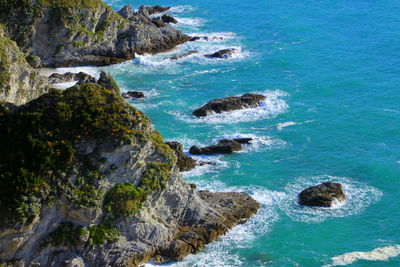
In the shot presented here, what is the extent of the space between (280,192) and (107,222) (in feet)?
59.5

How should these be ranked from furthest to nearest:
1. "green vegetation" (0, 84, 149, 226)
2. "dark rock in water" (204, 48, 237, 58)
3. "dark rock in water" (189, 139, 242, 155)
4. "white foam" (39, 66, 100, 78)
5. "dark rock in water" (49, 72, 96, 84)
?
"dark rock in water" (204, 48, 237, 58)
"white foam" (39, 66, 100, 78)
"dark rock in water" (49, 72, 96, 84)
"dark rock in water" (189, 139, 242, 155)
"green vegetation" (0, 84, 149, 226)

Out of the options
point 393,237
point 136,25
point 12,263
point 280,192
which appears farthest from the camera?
point 136,25

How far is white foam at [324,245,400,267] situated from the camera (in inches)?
1873

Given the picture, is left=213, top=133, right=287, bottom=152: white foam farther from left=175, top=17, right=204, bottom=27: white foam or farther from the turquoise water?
left=175, top=17, right=204, bottom=27: white foam

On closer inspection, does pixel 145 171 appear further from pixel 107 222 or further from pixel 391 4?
pixel 391 4

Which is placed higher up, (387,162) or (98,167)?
(98,167)

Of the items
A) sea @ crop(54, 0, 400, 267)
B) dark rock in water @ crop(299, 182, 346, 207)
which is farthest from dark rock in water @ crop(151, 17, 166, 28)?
dark rock in water @ crop(299, 182, 346, 207)

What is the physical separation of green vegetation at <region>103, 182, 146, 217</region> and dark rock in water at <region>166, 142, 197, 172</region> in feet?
49.5

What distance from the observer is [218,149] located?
209 feet

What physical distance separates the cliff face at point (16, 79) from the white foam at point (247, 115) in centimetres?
1720

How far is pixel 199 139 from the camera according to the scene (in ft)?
A: 220

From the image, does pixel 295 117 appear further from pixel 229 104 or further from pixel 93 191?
pixel 93 191

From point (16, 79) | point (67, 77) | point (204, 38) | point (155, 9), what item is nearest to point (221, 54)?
point (204, 38)

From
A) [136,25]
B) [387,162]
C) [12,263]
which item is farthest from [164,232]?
[136,25]
